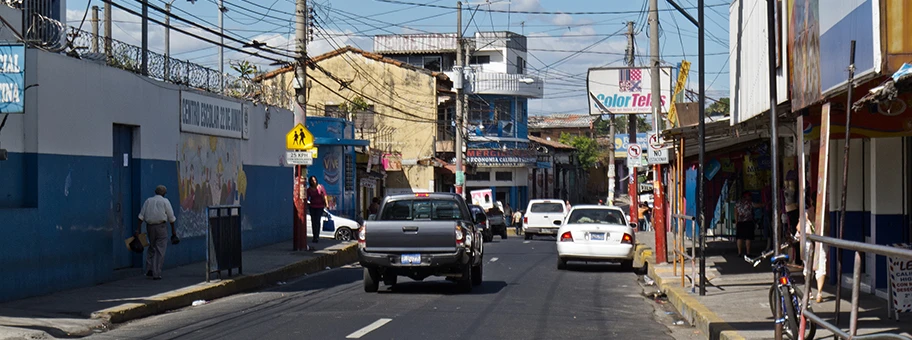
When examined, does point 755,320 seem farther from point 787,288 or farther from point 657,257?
point 657,257

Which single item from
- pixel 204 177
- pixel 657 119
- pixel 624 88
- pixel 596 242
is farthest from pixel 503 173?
pixel 204 177

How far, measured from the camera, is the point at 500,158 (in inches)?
2411

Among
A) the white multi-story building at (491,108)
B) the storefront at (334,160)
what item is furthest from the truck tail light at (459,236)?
the white multi-story building at (491,108)

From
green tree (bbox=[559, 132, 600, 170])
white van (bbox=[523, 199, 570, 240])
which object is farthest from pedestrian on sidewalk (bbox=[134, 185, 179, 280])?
green tree (bbox=[559, 132, 600, 170])

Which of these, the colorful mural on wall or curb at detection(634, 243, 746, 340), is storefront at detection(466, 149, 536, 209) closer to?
the colorful mural on wall

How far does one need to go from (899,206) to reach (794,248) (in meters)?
6.17

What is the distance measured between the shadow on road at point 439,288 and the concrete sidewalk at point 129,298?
9.07 feet

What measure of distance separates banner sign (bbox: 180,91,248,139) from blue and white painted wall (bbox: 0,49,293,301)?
0.21 m

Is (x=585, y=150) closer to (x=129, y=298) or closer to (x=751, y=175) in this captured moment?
(x=751, y=175)

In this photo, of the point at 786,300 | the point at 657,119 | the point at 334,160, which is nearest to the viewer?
the point at 786,300

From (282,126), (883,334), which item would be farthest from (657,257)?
(883,334)

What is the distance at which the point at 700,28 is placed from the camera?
15.7 meters

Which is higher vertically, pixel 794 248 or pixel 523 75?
pixel 523 75

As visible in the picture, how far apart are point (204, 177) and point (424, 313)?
34.6 ft
